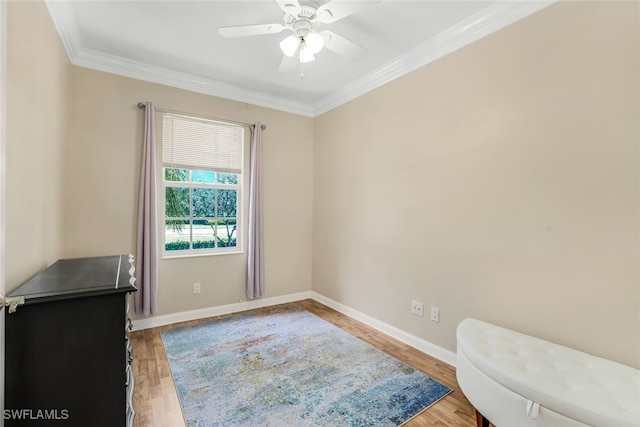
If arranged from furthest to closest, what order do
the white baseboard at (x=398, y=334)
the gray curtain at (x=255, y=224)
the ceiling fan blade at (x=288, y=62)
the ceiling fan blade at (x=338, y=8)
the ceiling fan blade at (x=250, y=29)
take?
the gray curtain at (x=255, y=224)
the white baseboard at (x=398, y=334)
the ceiling fan blade at (x=288, y=62)
the ceiling fan blade at (x=250, y=29)
the ceiling fan blade at (x=338, y=8)

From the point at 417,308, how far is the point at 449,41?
7.65ft

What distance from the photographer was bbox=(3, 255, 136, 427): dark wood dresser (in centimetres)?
119

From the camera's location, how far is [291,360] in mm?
2490

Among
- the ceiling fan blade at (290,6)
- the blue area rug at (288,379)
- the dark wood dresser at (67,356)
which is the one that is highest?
the ceiling fan blade at (290,6)

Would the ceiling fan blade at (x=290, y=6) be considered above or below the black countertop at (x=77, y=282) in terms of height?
above

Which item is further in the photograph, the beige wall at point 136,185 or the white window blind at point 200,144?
the white window blind at point 200,144

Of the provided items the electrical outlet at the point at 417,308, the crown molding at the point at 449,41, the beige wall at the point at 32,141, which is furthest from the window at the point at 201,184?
the electrical outlet at the point at 417,308

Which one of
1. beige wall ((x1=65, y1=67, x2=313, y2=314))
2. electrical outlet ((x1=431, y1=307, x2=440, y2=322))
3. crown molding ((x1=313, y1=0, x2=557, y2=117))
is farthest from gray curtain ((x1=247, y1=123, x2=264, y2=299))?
electrical outlet ((x1=431, y1=307, x2=440, y2=322))

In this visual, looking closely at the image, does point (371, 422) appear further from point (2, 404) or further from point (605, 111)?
point (605, 111)

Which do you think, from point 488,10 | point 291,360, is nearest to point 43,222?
point 291,360

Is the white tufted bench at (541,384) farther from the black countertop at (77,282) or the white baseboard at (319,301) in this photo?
the black countertop at (77,282)

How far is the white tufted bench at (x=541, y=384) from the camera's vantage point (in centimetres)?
123

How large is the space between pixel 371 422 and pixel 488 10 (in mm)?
2902

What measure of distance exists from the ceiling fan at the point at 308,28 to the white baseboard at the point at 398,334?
2.52 m
